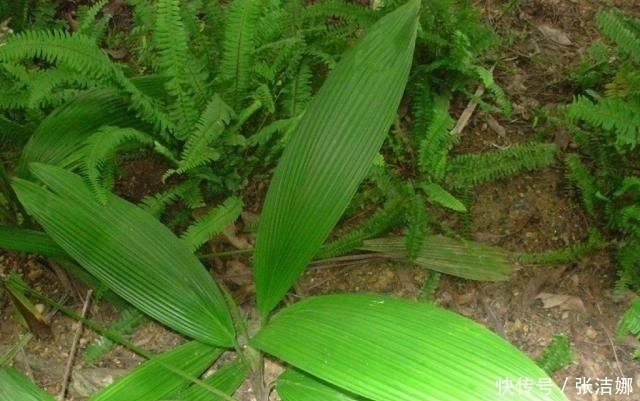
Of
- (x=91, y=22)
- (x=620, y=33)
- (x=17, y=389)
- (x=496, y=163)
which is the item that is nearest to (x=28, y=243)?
(x=17, y=389)

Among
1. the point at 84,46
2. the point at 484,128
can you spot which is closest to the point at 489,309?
the point at 484,128

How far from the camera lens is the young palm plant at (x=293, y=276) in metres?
1.58

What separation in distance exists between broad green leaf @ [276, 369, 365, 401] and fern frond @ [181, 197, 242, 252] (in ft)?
1.56

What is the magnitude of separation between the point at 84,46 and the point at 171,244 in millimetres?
633

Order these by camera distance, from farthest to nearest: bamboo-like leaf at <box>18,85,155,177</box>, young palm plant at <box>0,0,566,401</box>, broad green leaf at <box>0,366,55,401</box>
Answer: bamboo-like leaf at <box>18,85,155,177</box>, broad green leaf at <box>0,366,55,401</box>, young palm plant at <box>0,0,566,401</box>

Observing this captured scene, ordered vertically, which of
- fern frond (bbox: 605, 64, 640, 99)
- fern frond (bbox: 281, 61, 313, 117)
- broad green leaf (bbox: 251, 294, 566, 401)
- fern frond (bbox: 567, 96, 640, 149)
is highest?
fern frond (bbox: 605, 64, 640, 99)

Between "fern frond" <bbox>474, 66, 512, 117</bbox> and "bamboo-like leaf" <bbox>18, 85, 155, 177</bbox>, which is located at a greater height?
"fern frond" <bbox>474, 66, 512, 117</bbox>

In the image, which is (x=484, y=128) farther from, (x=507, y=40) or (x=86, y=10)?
(x=86, y=10)

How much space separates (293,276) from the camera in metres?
1.88

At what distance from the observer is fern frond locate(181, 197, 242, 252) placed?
197cm

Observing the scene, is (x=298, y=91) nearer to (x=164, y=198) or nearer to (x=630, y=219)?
(x=164, y=198)

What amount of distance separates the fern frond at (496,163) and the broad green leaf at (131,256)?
87cm

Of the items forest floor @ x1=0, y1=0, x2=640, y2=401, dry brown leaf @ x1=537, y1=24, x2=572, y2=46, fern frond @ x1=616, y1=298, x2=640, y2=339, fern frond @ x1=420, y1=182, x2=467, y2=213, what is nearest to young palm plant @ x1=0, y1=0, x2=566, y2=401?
forest floor @ x1=0, y1=0, x2=640, y2=401

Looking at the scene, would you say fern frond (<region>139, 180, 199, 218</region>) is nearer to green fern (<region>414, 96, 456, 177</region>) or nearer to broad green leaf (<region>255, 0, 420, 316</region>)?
broad green leaf (<region>255, 0, 420, 316</region>)
